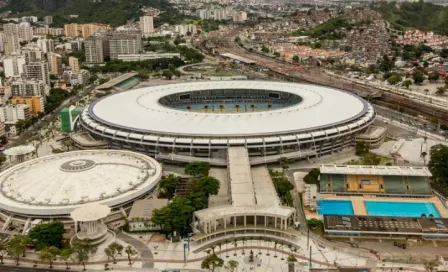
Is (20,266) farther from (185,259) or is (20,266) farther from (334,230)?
(334,230)

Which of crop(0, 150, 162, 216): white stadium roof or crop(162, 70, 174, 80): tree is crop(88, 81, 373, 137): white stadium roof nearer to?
crop(0, 150, 162, 216): white stadium roof

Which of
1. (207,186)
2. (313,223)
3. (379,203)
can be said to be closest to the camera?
(313,223)

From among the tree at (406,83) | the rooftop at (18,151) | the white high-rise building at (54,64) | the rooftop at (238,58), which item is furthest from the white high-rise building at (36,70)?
the tree at (406,83)

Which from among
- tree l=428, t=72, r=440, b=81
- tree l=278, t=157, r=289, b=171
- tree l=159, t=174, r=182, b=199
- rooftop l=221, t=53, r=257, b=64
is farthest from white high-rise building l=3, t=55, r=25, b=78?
tree l=428, t=72, r=440, b=81

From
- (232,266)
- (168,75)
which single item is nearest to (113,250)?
(232,266)

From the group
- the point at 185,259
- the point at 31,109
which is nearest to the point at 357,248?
the point at 185,259

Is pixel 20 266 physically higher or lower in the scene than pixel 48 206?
lower

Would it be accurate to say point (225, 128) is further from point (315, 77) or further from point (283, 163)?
point (315, 77)
